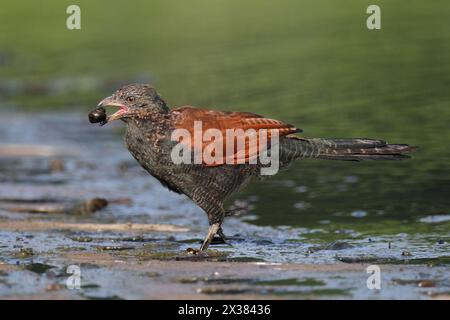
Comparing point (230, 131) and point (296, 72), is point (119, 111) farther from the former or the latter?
point (296, 72)

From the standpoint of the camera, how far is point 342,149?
8.89m

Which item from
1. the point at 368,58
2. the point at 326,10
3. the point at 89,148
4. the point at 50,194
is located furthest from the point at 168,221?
the point at 326,10

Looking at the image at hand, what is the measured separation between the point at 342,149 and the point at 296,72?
9.85 meters

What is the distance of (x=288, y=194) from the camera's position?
36.6ft

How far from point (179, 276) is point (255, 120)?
170 centimetres

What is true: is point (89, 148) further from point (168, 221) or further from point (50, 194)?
point (168, 221)

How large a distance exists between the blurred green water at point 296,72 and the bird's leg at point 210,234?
1371 mm

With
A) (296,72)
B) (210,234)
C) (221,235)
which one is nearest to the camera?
(210,234)
